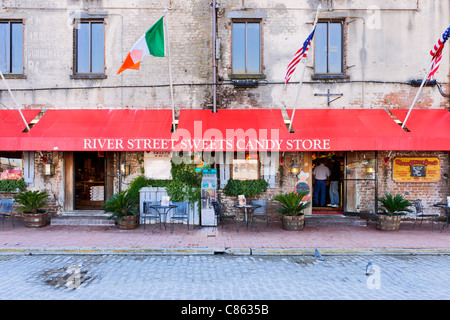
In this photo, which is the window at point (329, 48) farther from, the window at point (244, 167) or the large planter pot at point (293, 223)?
the large planter pot at point (293, 223)

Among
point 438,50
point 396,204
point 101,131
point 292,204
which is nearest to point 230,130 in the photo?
point 292,204

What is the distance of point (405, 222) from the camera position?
1009cm

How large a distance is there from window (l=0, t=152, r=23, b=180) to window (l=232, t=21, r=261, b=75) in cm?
862

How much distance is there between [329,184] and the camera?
11.5m

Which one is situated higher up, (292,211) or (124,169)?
(124,169)

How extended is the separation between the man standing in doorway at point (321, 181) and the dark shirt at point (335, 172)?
0.67m

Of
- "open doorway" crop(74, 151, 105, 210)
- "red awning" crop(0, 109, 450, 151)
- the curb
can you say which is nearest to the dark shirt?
"red awning" crop(0, 109, 450, 151)

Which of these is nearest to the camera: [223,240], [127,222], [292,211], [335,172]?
[223,240]

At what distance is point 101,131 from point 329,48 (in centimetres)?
862

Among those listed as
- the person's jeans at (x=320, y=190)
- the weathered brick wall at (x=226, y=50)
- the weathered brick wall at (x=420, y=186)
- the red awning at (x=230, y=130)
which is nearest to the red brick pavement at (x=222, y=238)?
the weathered brick wall at (x=420, y=186)

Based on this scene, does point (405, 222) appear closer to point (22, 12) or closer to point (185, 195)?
point (185, 195)

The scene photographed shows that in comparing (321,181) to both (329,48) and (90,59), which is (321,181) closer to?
(329,48)
